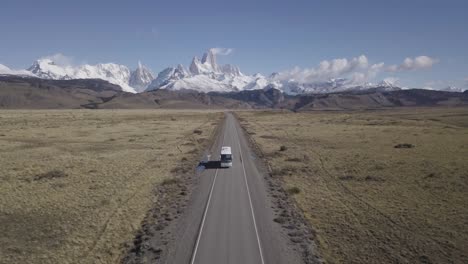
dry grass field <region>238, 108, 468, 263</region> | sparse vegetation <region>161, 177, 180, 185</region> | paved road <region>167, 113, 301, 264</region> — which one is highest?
sparse vegetation <region>161, 177, 180, 185</region>

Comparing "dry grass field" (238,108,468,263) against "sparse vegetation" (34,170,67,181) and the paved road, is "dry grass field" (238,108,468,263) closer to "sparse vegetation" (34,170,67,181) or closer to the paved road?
the paved road

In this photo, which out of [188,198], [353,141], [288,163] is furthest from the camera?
[353,141]

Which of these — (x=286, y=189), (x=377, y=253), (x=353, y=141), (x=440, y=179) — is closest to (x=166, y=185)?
(x=286, y=189)

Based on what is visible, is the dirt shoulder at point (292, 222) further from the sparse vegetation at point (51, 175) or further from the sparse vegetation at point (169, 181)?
the sparse vegetation at point (51, 175)

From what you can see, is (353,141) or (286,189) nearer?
(286,189)

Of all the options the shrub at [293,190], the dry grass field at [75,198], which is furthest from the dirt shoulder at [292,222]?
the dry grass field at [75,198]

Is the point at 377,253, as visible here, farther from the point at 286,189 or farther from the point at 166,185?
the point at 166,185

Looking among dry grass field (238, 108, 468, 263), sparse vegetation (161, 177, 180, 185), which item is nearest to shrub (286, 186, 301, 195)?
dry grass field (238, 108, 468, 263)

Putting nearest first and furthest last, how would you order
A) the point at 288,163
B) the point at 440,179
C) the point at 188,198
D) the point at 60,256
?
the point at 60,256 → the point at 188,198 → the point at 440,179 → the point at 288,163
